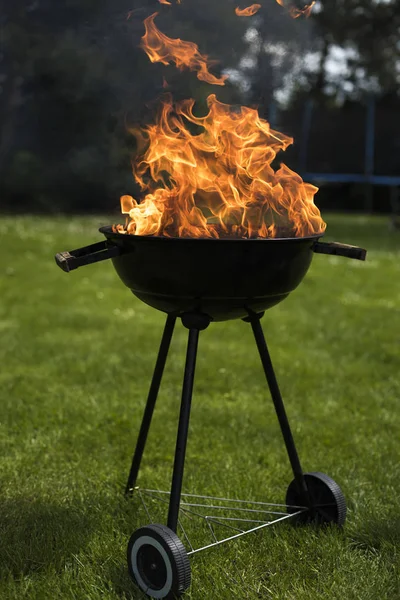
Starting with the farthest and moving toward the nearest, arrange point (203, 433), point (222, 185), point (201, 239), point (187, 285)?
point (203, 433) → point (222, 185) → point (187, 285) → point (201, 239)

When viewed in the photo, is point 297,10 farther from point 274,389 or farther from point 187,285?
point 274,389

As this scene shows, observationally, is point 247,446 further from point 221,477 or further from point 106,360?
point 106,360

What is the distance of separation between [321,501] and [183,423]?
82 centimetres

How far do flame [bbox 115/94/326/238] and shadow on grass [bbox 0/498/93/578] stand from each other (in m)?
1.20

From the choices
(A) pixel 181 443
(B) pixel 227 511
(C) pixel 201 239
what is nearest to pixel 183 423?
(A) pixel 181 443

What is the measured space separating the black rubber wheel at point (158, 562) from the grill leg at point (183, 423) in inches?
2.8

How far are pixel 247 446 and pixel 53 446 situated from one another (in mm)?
1011

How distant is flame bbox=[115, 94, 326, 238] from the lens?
2836 mm

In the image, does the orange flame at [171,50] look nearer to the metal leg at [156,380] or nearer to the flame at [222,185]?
the flame at [222,185]

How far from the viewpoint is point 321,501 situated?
3068 mm

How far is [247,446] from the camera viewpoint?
397 cm

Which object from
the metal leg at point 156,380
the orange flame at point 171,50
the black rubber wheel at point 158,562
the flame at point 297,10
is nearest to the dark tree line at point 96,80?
the flame at point 297,10

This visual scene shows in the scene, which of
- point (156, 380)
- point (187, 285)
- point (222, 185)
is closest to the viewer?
point (187, 285)

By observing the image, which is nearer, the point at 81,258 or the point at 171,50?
the point at 81,258
